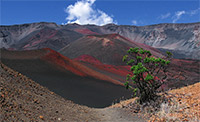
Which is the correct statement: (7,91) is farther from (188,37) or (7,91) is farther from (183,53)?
(188,37)

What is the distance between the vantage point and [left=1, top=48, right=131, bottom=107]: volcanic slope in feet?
64.3

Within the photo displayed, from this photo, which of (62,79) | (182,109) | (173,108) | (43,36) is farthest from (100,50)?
(43,36)

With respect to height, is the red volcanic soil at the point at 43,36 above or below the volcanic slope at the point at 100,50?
above

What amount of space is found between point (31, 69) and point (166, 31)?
513 feet

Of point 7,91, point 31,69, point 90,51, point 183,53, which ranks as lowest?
point 7,91

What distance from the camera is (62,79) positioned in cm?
2498

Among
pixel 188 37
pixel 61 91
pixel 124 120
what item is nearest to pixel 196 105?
pixel 124 120

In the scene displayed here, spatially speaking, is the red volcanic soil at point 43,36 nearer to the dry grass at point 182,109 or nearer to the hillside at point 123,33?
the hillside at point 123,33

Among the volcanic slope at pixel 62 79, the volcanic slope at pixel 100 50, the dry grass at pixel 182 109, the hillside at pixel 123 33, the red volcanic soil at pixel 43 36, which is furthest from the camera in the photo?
the red volcanic soil at pixel 43 36

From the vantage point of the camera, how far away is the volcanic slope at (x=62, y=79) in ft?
64.3

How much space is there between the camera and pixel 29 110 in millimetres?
6719

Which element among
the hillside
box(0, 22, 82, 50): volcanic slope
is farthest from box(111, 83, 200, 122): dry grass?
the hillside

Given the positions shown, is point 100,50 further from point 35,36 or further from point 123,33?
point 123,33

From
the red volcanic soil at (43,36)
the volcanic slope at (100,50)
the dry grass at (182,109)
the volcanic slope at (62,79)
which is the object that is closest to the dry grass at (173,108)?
the dry grass at (182,109)
